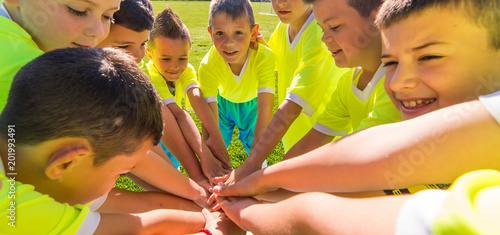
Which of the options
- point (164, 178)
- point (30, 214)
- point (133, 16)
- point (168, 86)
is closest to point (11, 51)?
point (30, 214)

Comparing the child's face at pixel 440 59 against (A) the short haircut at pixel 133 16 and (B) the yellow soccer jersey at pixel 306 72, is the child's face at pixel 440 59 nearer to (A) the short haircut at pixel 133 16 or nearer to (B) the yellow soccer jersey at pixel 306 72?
(B) the yellow soccer jersey at pixel 306 72

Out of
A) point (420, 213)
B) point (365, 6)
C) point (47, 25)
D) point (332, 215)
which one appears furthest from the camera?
point (365, 6)

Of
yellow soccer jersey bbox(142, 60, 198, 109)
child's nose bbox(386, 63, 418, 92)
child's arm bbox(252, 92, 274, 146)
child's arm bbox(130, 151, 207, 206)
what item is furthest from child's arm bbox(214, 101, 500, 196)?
yellow soccer jersey bbox(142, 60, 198, 109)

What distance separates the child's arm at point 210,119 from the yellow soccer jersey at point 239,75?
0.07 meters

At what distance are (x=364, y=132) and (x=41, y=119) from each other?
3.47 ft

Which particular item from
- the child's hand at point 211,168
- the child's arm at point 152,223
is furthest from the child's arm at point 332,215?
the child's hand at point 211,168

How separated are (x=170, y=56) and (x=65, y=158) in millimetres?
1897

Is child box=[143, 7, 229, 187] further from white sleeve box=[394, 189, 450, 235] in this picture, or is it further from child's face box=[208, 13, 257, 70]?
white sleeve box=[394, 189, 450, 235]

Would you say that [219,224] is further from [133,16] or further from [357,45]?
[133,16]

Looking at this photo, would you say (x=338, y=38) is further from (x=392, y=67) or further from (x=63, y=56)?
(x=63, y=56)

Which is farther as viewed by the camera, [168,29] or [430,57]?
[168,29]

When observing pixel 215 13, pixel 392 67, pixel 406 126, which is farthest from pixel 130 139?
pixel 215 13

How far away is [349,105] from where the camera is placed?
2.07m

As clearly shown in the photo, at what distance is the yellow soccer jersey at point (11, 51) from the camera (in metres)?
1.27
